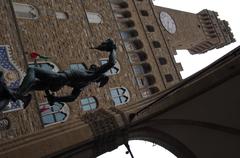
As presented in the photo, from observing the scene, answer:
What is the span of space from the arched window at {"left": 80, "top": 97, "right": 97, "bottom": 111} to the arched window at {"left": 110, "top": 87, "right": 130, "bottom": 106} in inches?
38.2

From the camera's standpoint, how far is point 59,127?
7.02m

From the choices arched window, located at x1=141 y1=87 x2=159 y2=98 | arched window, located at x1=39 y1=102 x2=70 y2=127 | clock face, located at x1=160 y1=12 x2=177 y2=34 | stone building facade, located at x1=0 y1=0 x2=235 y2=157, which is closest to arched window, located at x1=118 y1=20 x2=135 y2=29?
stone building facade, located at x1=0 y1=0 x2=235 y2=157

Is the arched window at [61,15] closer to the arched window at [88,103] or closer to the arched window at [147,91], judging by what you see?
the arched window at [88,103]

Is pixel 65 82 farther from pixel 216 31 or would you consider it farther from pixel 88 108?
pixel 216 31

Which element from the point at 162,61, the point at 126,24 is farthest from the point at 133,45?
the point at 162,61

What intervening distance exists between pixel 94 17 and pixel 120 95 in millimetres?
3327

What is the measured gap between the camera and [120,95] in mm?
15688

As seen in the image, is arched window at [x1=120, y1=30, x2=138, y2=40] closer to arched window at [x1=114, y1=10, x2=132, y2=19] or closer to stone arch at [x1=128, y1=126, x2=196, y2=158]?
arched window at [x1=114, y1=10, x2=132, y2=19]

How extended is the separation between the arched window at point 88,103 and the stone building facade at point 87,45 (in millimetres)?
34

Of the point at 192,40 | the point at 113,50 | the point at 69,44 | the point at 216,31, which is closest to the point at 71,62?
the point at 69,44

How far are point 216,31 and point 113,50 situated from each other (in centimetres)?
1972

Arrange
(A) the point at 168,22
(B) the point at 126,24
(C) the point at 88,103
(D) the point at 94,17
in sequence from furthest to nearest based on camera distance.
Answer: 1. (A) the point at 168,22
2. (B) the point at 126,24
3. (D) the point at 94,17
4. (C) the point at 88,103

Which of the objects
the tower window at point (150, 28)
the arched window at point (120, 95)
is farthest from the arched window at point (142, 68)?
the tower window at point (150, 28)

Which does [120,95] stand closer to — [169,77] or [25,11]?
[169,77]
